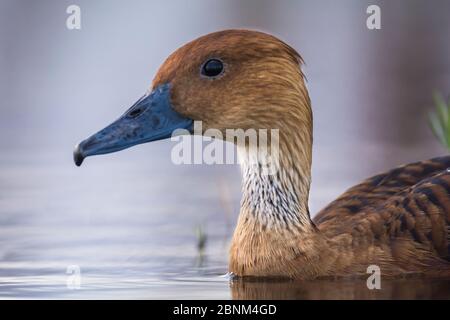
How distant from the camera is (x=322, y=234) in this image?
8.43 meters

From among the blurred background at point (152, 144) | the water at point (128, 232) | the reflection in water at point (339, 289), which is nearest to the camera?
the reflection in water at point (339, 289)

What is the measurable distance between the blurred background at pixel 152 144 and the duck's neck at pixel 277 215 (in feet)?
0.92

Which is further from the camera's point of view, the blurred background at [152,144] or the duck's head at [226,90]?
the blurred background at [152,144]

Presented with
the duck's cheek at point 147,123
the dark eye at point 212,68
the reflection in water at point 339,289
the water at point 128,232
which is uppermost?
the dark eye at point 212,68

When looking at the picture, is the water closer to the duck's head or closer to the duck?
the duck

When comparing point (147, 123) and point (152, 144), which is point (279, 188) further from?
point (152, 144)

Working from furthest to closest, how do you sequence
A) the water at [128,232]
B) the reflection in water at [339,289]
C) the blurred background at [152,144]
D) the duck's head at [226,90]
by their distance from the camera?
the blurred background at [152,144] → the duck's head at [226,90] → the water at [128,232] → the reflection in water at [339,289]

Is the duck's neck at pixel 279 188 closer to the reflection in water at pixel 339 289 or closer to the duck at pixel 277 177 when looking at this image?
the duck at pixel 277 177

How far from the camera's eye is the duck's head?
8469 millimetres

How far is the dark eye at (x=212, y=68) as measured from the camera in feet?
28.1

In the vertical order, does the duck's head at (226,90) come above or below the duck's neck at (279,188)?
above

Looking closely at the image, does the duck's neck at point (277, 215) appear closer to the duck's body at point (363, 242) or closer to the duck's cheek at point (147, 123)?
the duck's body at point (363, 242)

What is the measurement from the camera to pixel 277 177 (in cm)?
859

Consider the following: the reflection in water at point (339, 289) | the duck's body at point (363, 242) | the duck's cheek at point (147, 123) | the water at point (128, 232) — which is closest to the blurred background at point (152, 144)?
the water at point (128, 232)
